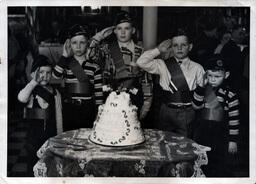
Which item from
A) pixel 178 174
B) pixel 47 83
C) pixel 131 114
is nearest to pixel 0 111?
pixel 47 83

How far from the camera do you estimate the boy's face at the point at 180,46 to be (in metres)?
1.33

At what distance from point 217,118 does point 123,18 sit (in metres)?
0.43

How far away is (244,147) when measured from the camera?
1359 mm

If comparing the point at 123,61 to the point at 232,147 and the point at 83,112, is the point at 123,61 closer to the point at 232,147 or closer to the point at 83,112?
the point at 83,112

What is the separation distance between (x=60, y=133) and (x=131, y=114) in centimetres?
24

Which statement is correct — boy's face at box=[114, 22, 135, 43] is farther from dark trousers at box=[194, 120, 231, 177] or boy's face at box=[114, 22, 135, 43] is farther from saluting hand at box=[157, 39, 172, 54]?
dark trousers at box=[194, 120, 231, 177]

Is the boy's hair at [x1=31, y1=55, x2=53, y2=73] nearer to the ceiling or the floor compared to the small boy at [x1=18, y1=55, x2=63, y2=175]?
nearer to the ceiling

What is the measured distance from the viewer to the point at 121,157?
1.29m

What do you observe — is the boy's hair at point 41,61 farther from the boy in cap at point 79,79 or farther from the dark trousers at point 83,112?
the dark trousers at point 83,112

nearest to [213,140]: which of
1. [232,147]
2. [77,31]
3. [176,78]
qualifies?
[232,147]

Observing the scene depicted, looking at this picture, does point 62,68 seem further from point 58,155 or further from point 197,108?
point 197,108

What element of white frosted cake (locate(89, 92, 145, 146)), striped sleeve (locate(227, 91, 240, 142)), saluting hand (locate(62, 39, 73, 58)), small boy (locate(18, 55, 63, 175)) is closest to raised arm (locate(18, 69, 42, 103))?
small boy (locate(18, 55, 63, 175))

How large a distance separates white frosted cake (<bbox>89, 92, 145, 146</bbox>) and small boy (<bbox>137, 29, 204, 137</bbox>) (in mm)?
92

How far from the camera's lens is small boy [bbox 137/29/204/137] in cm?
133
